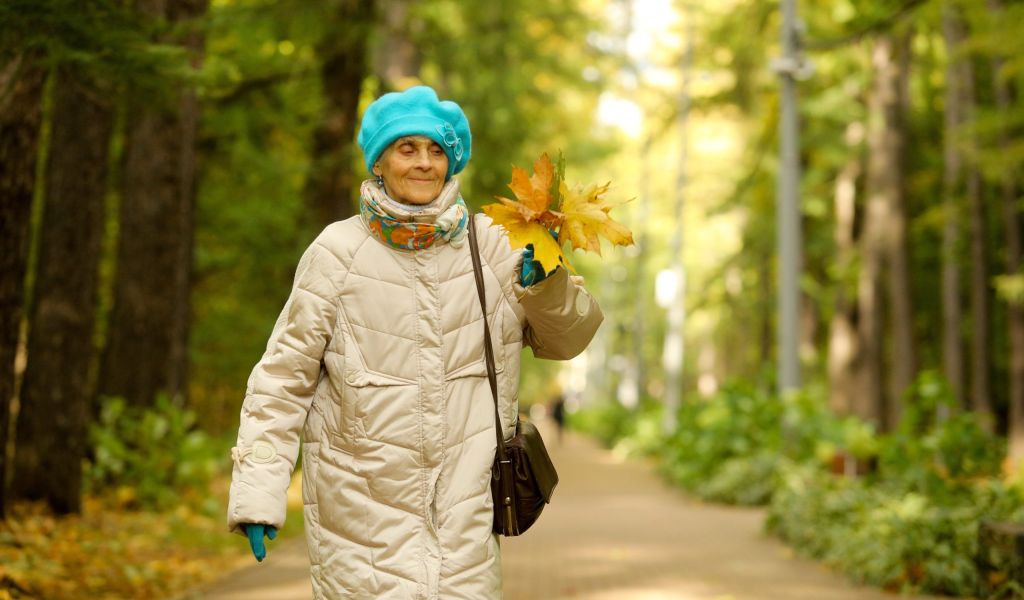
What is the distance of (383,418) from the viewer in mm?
3576

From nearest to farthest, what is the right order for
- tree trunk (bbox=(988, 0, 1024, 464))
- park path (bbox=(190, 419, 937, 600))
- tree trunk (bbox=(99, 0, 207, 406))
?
1. park path (bbox=(190, 419, 937, 600))
2. tree trunk (bbox=(99, 0, 207, 406))
3. tree trunk (bbox=(988, 0, 1024, 464))

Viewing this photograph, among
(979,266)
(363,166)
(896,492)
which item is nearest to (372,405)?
(896,492)

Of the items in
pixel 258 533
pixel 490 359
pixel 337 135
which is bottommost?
pixel 258 533

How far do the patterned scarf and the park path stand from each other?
482 centimetres

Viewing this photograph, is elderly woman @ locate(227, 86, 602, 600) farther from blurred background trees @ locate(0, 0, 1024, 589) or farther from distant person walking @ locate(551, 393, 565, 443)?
distant person walking @ locate(551, 393, 565, 443)

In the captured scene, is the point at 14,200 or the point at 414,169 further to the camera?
the point at 14,200

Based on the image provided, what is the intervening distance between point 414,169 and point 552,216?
45 cm

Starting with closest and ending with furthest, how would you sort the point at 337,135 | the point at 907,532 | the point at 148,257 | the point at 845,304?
the point at 907,532, the point at 148,257, the point at 337,135, the point at 845,304

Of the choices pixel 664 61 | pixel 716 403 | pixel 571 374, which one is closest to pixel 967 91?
pixel 716 403

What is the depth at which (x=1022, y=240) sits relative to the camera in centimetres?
2219

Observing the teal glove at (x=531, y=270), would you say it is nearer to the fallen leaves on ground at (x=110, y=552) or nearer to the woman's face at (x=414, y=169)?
the woman's face at (x=414, y=169)

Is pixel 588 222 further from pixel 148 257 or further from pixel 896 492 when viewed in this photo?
pixel 148 257


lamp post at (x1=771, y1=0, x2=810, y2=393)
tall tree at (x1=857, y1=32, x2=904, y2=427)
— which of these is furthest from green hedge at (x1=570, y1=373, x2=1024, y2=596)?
tall tree at (x1=857, y1=32, x2=904, y2=427)

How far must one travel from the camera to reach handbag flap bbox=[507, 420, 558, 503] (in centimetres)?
373
